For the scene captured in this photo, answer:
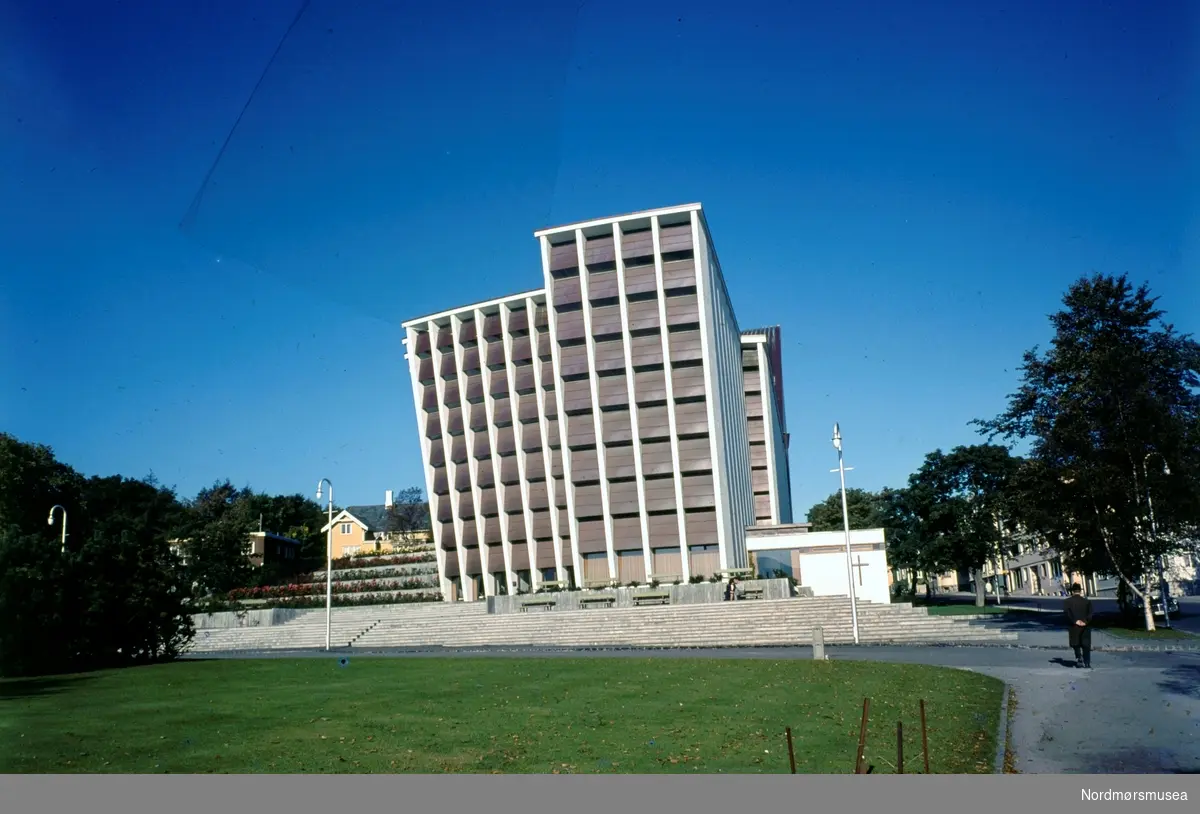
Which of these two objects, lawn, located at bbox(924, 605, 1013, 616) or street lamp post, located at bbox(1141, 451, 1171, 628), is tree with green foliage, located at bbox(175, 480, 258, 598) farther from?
street lamp post, located at bbox(1141, 451, 1171, 628)

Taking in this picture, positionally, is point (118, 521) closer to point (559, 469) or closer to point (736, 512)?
point (559, 469)

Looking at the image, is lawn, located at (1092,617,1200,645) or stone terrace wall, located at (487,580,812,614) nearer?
lawn, located at (1092,617,1200,645)

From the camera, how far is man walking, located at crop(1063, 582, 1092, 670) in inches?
727

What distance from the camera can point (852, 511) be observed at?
98250mm

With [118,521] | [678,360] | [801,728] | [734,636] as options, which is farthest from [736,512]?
[801,728]

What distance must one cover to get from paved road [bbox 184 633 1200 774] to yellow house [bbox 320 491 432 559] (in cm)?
7593

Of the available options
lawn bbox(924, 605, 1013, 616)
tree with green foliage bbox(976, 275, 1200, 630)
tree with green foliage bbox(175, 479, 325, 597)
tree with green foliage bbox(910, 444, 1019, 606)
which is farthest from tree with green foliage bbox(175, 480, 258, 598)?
tree with green foliage bbox(910, 444, 1019, 606)

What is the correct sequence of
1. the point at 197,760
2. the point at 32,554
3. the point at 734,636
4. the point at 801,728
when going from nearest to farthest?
1. the point at 197,760
2. the point at 801,728
3. the point at 32,554
4. the point at 734,636

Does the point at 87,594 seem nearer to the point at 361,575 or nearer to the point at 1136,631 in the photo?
the point at 1136,631

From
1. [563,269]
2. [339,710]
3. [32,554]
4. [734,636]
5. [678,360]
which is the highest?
[563,269]

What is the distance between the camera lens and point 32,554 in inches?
998

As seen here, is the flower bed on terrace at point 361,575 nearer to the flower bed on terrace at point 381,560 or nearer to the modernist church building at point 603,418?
the flower bed on terrace at point 381,560

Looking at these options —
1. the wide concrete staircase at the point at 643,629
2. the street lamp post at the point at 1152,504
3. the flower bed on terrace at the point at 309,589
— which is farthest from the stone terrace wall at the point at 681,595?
the flower bed on terrace at the point at 309,589

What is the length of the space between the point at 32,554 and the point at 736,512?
4851 cm
